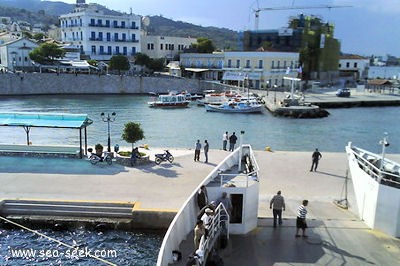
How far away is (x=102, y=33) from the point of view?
81250 mm

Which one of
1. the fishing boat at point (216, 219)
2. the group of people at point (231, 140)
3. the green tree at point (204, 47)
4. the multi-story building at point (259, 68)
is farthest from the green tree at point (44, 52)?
the fishing boat at point (216, 219)

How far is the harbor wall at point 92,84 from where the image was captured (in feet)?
207

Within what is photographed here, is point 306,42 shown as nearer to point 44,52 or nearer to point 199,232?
point 44,52

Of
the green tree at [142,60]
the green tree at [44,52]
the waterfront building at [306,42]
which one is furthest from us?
the waterfront building at [306,42]

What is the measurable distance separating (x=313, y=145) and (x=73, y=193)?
22.0 meters

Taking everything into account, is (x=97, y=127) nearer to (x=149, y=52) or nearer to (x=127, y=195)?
(x=127, y=195)

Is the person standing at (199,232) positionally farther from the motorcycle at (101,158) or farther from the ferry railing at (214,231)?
the motorcycle at (101,158)

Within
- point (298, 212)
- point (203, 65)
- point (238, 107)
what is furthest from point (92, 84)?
point (298, 212)

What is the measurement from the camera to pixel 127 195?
49.5 feet

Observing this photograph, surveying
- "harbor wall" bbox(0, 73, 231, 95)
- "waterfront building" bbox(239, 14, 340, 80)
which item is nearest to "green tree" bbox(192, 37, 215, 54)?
"waterfront building" bbox(239, 14, 340, 80)

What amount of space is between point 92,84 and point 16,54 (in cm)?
1566

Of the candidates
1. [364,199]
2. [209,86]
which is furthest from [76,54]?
[364,199]

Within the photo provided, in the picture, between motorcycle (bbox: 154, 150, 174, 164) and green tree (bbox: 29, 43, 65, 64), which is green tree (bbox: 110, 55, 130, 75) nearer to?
green tree (bbox: 29, 43, 65, 64)

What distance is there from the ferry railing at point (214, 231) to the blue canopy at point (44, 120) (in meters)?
12.9
